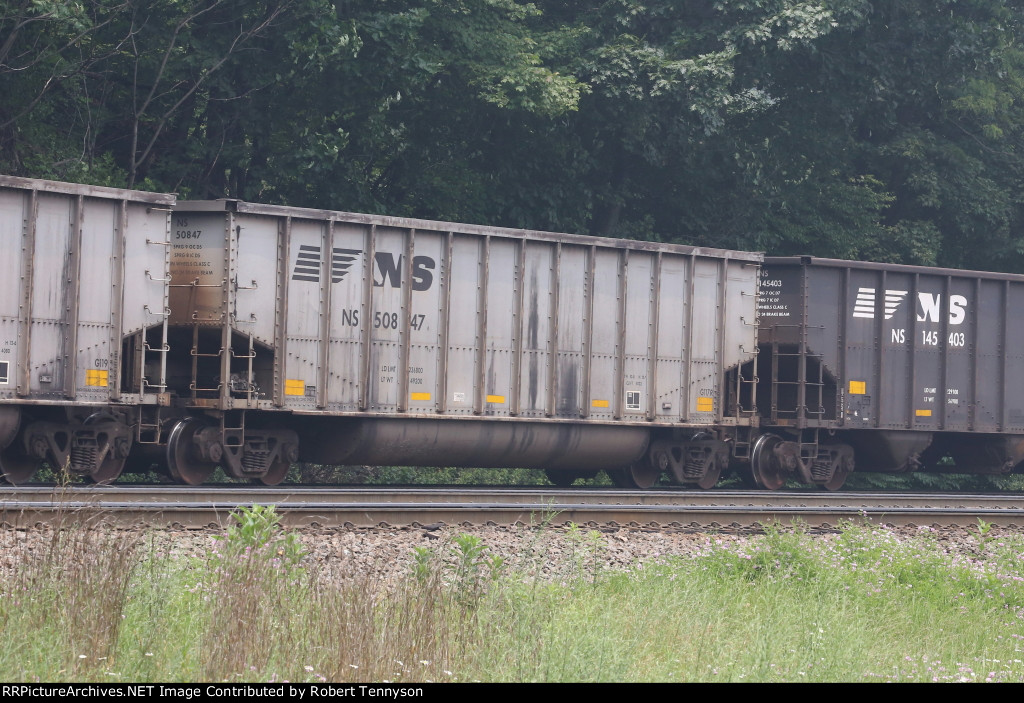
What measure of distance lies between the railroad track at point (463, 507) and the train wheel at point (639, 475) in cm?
338

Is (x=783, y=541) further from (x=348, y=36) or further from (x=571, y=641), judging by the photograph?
(x=348, y=36)

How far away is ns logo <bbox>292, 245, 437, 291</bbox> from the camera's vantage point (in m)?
16.6

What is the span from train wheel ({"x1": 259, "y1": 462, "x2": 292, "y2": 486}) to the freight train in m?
0.06

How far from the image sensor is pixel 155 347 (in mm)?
15891

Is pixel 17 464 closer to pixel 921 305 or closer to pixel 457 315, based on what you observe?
pixel 457 315

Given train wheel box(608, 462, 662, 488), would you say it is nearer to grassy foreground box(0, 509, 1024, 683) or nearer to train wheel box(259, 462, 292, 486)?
train wheel box(259, 462, 292, 486)

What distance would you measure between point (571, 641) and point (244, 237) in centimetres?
963

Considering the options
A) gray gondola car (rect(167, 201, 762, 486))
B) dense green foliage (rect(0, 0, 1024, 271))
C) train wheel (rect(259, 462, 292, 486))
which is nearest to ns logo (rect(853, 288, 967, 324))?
gray gondola car (rect(167, 201, 762, 486))

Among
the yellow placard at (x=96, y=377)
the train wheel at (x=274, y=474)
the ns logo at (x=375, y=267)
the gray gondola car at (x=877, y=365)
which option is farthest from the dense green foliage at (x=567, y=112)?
the train wheel at (x=274, y=474)

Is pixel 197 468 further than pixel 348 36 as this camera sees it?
No

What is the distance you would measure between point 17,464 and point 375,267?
524 centimetres

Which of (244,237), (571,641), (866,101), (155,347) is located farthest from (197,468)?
(866,101)

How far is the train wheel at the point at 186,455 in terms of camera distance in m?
15.8

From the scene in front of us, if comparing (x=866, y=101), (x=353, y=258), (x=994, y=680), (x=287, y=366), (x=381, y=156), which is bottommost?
(x=994, y=680)
